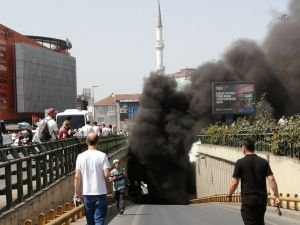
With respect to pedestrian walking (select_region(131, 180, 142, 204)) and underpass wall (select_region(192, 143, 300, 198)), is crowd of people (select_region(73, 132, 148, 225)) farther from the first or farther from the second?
pedestrian walking (select_region(131, 180, 142, 204))

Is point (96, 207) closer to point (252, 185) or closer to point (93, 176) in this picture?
point (93, 176)

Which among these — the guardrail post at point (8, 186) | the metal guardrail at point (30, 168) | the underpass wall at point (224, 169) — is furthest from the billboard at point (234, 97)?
the guardrail post at point (8, 186)

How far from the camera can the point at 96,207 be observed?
27.6 feet

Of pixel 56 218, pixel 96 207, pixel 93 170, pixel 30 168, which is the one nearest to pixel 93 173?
pixel 93 170

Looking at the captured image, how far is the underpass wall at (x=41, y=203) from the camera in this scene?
9173 mm

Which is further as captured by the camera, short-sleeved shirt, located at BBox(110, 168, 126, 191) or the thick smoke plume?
the thick smoke plume

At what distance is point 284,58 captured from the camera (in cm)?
6575

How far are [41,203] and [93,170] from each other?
4.41 m

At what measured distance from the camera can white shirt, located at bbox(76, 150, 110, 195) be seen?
8242mm

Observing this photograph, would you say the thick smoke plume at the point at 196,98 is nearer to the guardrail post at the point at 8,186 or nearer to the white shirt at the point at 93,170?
the guardrail post at the point at 8,186

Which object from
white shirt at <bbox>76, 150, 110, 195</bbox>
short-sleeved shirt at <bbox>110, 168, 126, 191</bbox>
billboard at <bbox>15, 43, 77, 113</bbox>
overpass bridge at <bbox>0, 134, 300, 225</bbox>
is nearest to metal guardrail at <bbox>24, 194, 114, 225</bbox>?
overpass bridge at <bbox>0, 134, 300, 225</bbox>

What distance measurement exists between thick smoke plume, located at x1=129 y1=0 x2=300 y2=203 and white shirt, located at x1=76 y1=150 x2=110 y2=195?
176 ft

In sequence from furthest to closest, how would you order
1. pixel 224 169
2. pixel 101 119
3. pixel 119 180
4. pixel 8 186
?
pixel 101 119
pixel 224 169
pixel 119 180
pixel 8 186

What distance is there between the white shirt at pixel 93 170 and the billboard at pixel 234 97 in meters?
46.0
